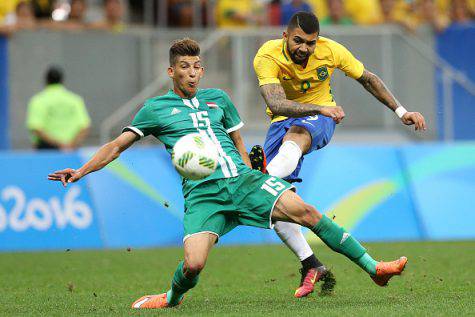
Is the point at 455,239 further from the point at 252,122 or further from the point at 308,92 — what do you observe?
the point at 308,92

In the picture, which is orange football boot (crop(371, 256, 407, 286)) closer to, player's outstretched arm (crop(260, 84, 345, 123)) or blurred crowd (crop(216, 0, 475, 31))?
player's outstretched arm (crop(260, 84, 345, 123))

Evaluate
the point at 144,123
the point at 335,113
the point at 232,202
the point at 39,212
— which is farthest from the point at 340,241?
the point at 39,212

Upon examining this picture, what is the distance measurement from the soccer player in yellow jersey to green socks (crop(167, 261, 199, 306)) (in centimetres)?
112

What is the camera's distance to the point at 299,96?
9.57m

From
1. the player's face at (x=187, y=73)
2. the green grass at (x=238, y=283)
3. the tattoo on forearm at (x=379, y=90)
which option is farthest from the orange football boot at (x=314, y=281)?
the player's face at (x=187, y=73)

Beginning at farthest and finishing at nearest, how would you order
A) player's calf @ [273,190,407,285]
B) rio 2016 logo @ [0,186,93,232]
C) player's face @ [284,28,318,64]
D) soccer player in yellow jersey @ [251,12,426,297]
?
1. rio 2016 logo @ [0,186,93,232]
2. player's face @ [284,28,318,64]
3. soccer player in yellow jersey @ [251,12,426,297]
4. player's calf @ [273,190,407,285]

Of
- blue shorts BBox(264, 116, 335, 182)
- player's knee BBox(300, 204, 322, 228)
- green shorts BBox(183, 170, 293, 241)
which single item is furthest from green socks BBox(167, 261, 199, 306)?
blue shorts BBox(264, 116, 335, 182)

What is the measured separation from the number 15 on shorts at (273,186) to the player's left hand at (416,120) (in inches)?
52.6

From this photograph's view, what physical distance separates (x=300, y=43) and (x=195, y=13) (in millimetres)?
9120

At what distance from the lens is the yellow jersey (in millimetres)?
9320

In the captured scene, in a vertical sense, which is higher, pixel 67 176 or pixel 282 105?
pixel 282 105

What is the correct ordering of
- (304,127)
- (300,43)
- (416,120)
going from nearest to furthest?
(416,120) < (300,43) < (304,127)

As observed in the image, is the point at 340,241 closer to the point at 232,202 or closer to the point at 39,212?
the point at 232,202

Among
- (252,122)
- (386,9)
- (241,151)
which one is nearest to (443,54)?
(386,9)
